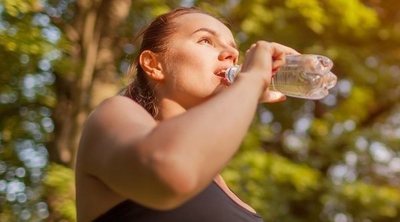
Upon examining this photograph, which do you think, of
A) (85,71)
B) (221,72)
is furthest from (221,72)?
(85,71)

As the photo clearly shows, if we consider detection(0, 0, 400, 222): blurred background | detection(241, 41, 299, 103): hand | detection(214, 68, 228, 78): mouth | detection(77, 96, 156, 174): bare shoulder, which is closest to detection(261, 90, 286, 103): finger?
detection(241, 41, 299, 103): hand

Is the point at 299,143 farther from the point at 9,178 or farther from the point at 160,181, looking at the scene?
the point at 160,181

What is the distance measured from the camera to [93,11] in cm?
669

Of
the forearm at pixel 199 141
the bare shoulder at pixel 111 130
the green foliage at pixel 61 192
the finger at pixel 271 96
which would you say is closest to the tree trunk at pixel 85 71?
the green foliage at pixel 61 192

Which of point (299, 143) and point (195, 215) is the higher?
point (299, 143)

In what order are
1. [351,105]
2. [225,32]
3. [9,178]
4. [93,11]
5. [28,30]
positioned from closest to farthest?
[225,32]
[28,30]
[9,178]
[93,11]
[351,105]

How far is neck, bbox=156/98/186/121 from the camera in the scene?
1.51 meters

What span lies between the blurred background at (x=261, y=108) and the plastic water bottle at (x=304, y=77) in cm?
280

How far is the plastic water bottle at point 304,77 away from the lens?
1.56 meters

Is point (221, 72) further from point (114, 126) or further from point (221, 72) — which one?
point (114, 126)

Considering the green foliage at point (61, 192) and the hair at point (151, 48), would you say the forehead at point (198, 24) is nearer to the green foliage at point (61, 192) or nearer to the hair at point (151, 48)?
the hair at point (151, 48)

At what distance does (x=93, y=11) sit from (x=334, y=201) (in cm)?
327

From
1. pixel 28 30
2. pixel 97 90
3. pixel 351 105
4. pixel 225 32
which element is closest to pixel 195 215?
pixel 225 32

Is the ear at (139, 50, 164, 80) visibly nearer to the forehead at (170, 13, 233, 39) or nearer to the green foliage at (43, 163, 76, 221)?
the forehead at (170, 13, 233, 39)
